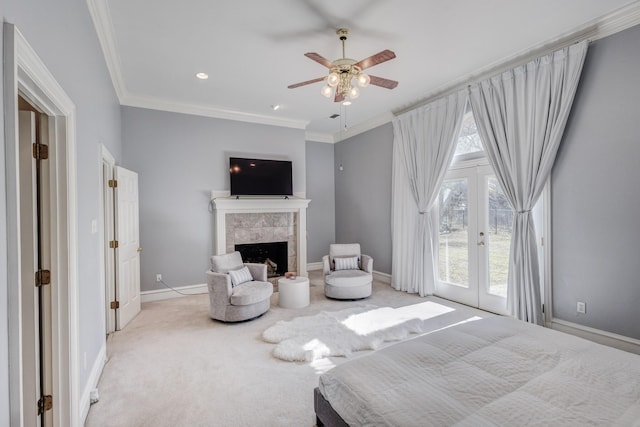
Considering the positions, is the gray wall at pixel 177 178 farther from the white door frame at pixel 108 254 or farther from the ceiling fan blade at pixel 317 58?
the ceiling fan blade at pixel 317 58

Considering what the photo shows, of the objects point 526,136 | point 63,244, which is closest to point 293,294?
point 63,244

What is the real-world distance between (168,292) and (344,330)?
10.4 feet

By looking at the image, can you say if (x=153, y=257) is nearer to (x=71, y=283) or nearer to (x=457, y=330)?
(x=71, y=283)

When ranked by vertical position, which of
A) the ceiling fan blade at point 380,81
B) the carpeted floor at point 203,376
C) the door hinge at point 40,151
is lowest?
the carpeted floor at point 203,376

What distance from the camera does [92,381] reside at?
2406mm

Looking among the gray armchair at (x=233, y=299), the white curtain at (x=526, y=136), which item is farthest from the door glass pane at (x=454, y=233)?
the gray armchair at (x=233, y=299)

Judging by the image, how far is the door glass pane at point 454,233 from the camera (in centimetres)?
450

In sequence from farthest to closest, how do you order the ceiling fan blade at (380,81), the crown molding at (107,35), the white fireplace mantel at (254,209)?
the white fireplace mantel at (254,209), the ceiling fan blade at (380,81), the crown molding at (107,35)

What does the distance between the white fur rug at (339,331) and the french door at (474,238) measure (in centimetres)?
105

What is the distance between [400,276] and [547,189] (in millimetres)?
2578

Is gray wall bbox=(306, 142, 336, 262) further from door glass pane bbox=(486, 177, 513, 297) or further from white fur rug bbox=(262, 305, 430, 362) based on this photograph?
door glass pane bbox=(486, 177, 513, 297)

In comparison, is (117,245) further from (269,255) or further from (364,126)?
(364,126)

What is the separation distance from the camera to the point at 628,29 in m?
2.81

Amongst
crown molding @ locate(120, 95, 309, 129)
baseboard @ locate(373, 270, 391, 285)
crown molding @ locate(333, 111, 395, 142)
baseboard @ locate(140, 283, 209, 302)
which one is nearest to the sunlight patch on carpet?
baseboard @ locate(373, 270, 391, 285)
